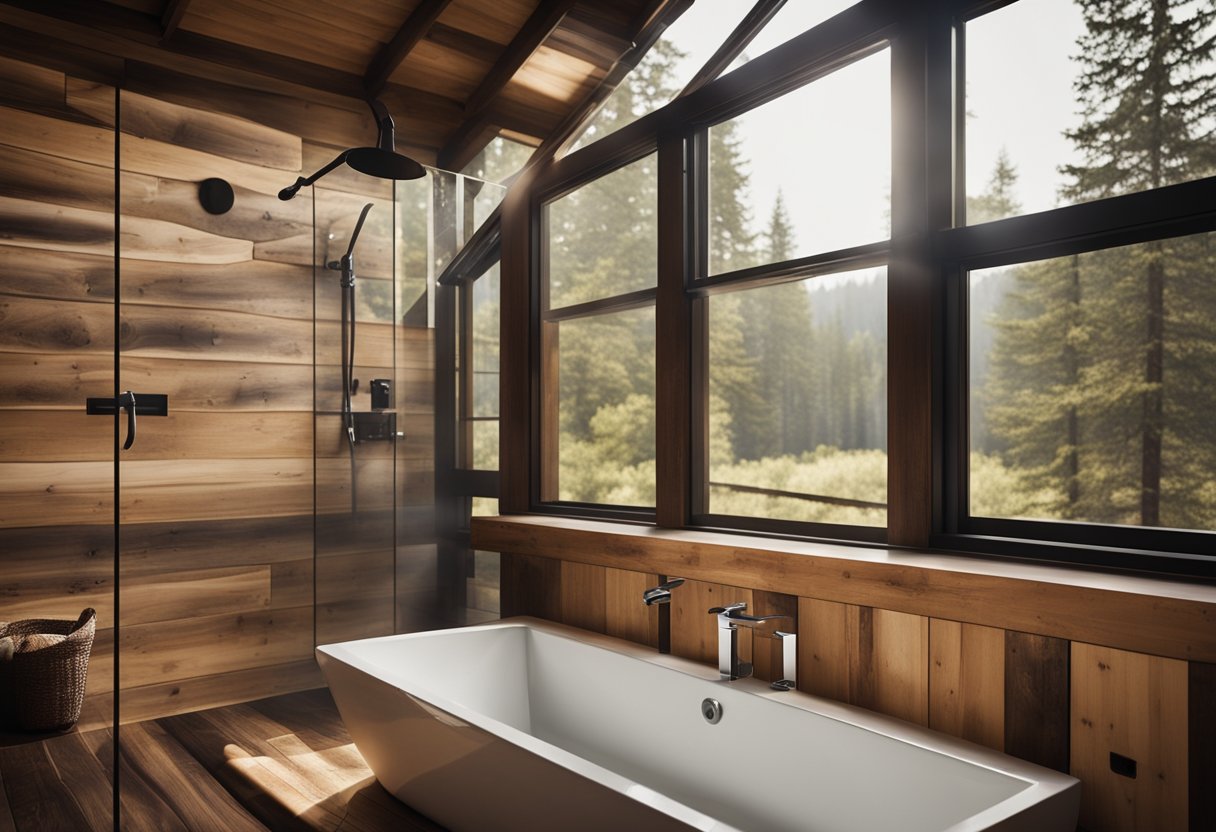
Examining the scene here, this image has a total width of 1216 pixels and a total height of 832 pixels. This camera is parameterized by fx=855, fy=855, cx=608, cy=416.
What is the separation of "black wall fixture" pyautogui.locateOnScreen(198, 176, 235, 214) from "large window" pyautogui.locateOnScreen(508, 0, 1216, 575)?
4.45 feet

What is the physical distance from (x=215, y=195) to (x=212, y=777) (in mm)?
1975

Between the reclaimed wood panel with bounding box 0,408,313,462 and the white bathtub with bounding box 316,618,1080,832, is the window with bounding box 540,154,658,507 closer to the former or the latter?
the white bathtub with bounding box 316,618,1080,832

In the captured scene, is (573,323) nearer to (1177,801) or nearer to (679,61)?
(679,61)

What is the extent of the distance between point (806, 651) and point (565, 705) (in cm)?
93

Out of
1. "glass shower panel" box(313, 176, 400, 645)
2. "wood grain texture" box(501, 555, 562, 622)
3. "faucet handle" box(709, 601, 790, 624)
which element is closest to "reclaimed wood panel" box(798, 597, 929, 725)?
"faucet handle" box(709, 601, 790, 624)

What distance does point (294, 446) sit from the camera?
3203 mm

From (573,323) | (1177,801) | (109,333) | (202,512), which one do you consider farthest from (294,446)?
(1177,801)

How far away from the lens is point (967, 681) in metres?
1.94

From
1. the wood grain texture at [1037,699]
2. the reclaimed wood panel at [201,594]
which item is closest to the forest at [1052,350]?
the wood grain texture at [1037,699]

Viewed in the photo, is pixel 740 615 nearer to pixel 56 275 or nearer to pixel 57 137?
pixel 56 275

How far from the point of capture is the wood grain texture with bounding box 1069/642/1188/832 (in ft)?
5.24

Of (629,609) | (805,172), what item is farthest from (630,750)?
(805,172)

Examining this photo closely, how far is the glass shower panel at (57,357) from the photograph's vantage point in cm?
309

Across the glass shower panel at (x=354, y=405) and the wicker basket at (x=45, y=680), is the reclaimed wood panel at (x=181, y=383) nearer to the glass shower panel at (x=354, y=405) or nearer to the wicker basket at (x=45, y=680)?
the glass shower panel at (x=354, y=405)
